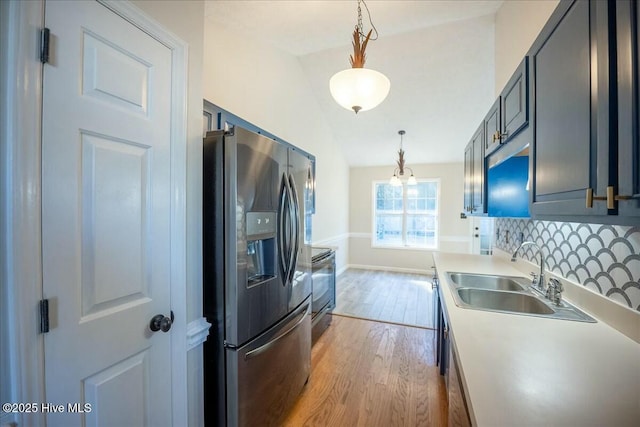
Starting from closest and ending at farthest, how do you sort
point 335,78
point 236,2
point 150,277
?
point 150,277 → point 335,78 → point 236,2

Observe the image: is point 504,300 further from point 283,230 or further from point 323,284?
point 323,284

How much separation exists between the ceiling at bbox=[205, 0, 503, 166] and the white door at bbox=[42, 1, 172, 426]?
148 centimetres

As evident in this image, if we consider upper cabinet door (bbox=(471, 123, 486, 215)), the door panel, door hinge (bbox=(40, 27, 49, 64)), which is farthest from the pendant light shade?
door hinge (bbox=(40, 27, 49, 64))

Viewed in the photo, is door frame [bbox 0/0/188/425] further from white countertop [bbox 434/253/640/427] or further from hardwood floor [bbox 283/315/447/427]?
hardwood floor [bbox 283/315/447/427]

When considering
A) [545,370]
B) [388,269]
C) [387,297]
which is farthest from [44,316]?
[388,269]

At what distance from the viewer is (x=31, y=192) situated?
731 mm

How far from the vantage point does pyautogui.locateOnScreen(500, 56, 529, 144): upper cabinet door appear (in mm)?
1207

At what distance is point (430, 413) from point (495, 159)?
1.88 metres

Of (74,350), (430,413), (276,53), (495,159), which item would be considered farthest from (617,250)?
(276,53)

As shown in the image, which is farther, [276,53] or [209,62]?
[276,53]

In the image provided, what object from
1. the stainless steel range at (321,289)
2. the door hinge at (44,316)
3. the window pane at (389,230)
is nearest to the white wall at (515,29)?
the stainless steel range at (321,289)

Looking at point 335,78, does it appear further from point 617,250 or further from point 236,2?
point 617,250

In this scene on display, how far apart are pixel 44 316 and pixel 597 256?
7.14ft

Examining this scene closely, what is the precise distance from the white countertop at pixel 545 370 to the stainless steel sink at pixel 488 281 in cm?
67
